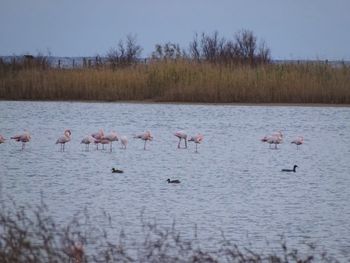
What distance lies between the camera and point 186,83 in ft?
101

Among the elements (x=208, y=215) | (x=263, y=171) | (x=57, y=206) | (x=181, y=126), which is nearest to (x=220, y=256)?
(x=208, y=215)

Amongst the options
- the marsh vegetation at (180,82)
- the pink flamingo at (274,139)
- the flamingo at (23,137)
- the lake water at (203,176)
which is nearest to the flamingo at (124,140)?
the lake water at (203,176)

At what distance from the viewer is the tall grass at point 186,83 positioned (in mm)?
29719

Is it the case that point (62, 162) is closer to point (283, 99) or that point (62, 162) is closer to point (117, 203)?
point (117, 203)

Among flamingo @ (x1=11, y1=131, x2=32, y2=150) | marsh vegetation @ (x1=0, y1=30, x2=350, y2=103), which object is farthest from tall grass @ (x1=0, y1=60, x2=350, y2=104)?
flamingo @ (x1=11, y1=131, x2=32, y2=150)

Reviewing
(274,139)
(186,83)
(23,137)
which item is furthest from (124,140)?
(186,83)

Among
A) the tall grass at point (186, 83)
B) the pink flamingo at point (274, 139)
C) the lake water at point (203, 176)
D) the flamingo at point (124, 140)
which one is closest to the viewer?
the lake water at point (203, 176)

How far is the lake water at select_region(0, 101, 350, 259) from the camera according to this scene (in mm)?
10914

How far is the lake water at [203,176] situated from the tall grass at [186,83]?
2513mm

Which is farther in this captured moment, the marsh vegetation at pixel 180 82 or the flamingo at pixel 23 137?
the marsh vegetation at pixel 180 82

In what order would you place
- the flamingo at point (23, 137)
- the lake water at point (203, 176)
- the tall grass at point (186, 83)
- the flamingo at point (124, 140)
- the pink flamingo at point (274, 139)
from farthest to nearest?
the tall grass at point (186, 83) < the pink flamingo at point (274, 139) < the flamingo at point (124, 140) < the flamingo at point (23, 137) < the lake water at point (203, 176)

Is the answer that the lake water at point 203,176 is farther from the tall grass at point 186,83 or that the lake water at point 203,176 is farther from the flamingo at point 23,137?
the tall grass at point 186,83

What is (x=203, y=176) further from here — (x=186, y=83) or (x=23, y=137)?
(x=186, y=83)

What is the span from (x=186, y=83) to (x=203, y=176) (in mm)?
15784
